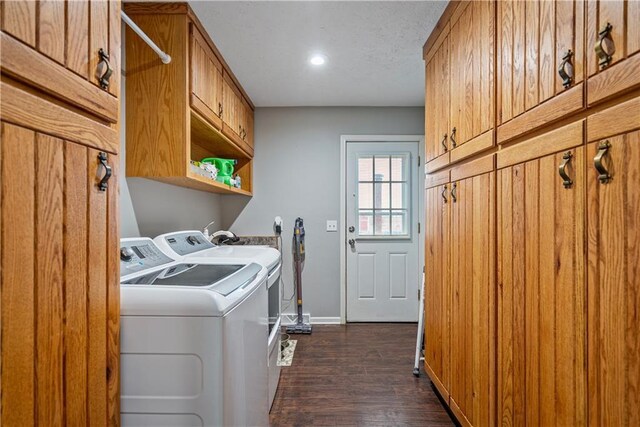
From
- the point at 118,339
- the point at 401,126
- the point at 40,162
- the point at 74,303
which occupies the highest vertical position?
the point at 401,126

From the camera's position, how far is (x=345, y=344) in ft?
9.47

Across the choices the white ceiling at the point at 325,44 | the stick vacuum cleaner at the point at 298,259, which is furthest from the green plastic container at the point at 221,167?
the stick vacuum cleaner at the point at 298,259

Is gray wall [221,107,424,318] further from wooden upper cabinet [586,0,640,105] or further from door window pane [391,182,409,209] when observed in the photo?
wooden upper cabinet [586,0,640,105]

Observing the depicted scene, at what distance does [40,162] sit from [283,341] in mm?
2623

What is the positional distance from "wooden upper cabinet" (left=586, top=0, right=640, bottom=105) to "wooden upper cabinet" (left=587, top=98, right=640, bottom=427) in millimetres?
56

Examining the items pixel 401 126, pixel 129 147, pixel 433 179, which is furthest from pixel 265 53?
pixel 401 126

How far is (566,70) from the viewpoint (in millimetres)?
893

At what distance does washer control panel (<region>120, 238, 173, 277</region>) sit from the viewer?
141 centimetres

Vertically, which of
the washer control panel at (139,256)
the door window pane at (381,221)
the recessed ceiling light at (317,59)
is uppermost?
the recessed ceiling light at (317,59)

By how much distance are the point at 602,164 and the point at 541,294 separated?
46cm

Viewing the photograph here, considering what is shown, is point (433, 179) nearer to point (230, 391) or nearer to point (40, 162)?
point (230, 391)

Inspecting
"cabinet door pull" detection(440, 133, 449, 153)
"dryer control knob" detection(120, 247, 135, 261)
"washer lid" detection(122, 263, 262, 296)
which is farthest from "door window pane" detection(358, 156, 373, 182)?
"dryer control knob" detection(120, 247, 135, 261)

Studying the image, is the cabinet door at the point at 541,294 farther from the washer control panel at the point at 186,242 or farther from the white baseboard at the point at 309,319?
the white baseboard at the point at 309,319

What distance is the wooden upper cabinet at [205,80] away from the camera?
5.97 ft
